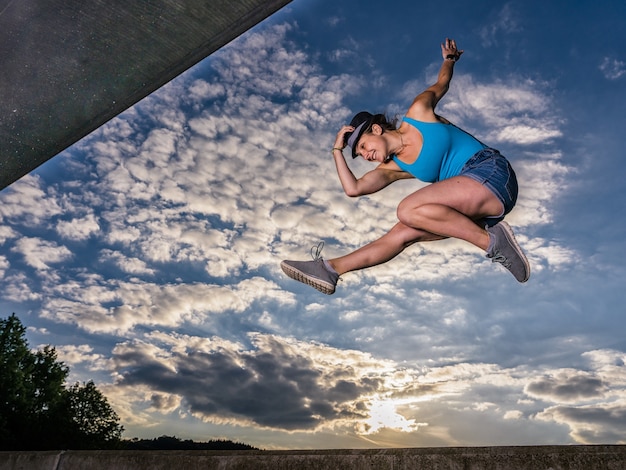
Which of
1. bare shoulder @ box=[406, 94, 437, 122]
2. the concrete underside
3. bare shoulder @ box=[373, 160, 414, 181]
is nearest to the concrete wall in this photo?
bare shoulder @ box=[373, 160, 414, 181]

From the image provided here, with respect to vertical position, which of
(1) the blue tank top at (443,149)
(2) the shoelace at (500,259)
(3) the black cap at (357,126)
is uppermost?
(3) the black cap at (357,126)

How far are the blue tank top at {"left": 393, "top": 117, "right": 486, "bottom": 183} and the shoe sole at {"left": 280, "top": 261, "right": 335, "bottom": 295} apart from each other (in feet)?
3.46

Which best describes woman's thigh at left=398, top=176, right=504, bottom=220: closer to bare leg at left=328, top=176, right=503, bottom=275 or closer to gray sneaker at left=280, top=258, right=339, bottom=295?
bare leg at left=328, top=176, right=503, bottom=275

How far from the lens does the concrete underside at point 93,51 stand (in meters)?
3.05

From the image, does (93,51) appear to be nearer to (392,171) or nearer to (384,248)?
(392,171)

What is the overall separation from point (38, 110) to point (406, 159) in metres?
2.72

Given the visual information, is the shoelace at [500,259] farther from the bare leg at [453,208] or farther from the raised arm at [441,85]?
the raised arm at [441,85]

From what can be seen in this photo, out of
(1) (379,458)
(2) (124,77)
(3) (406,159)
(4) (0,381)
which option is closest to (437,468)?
(1) (379,458)

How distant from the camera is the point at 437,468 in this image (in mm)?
2613

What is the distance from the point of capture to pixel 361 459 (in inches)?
113

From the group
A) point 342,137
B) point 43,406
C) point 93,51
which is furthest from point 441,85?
point 43,406

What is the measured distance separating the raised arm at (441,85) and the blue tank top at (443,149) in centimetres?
12

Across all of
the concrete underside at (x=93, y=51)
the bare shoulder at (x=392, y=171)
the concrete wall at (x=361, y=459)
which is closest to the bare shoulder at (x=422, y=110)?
the bare shoulder at (x=392, y=171)

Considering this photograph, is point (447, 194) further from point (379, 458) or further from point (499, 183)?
point (379, 458)
